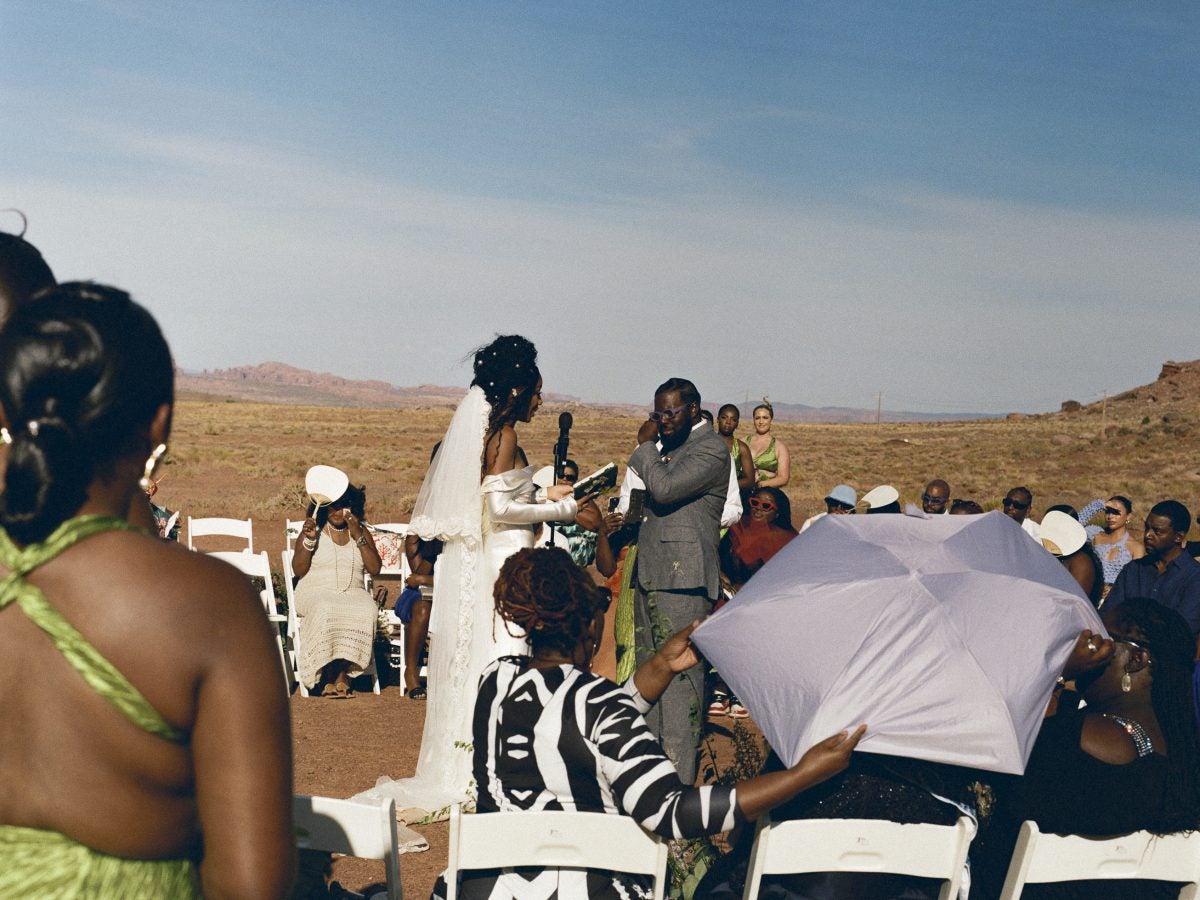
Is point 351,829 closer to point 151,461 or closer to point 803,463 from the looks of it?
point 151,461

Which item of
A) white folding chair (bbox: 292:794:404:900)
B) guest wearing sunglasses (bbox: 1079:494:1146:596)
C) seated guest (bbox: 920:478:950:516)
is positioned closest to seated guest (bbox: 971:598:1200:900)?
white folding chair (bbox: 292:794:404:900)

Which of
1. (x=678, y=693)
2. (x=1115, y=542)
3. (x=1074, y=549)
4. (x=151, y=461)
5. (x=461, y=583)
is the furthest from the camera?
(x=1115, y=542)

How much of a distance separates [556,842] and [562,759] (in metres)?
0.20

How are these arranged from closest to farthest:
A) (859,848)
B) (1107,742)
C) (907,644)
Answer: (859,848)
(907,644)
(1107,742)

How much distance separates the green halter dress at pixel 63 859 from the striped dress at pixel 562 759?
150cm

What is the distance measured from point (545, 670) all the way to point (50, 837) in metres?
1.77

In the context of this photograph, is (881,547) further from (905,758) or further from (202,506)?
(202,506)

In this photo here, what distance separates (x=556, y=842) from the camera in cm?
303

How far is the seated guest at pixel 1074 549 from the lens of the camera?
7801 millimetres

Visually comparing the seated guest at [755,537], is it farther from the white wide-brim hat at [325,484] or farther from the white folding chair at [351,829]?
the white folding chair at [351,829]

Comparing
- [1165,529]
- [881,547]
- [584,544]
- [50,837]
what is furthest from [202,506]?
[50,837]

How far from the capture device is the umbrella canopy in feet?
11.4

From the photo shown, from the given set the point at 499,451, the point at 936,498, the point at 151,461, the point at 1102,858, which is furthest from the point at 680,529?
the point at 151,461

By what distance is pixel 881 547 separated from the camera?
13.2ft
